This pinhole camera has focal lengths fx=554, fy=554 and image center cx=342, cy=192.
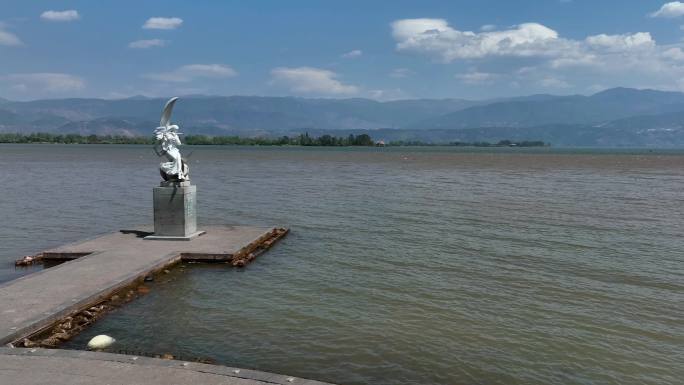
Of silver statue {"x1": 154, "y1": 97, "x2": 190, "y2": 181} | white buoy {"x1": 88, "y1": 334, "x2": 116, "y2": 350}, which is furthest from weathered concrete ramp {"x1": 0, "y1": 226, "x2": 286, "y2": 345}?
silver statue {"x1": 154, "y1": 97, "x2": 190, "y2": 181}

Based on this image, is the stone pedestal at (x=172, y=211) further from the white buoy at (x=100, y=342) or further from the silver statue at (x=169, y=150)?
the white buoy at (x=100, y=342)

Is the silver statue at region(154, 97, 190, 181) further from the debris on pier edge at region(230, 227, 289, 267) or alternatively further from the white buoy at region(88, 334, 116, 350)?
the white buoy at region(88, 334, 116, 350)

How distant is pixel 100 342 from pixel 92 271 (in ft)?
14.8

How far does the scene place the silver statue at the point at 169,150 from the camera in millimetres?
18188

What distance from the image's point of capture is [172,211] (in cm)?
1816

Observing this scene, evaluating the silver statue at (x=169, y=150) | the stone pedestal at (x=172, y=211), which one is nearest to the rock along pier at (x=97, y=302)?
the stone pedestal at (x=172, y=211)

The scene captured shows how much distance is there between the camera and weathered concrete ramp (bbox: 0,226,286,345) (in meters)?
10.2

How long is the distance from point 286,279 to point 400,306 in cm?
358

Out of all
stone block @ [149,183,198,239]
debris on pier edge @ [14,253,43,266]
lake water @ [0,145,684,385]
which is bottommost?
lake water @ [0,145,684,385]

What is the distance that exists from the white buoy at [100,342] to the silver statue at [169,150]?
29.2 feet

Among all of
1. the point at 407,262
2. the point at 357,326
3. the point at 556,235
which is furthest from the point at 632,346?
the point at 556,235

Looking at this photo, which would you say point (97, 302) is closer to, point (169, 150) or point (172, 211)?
point (172, 211)

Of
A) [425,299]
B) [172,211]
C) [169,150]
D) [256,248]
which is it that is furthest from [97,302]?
[169,150]

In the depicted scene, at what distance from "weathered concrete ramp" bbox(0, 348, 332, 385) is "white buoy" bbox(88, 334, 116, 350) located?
1385 millimetres
